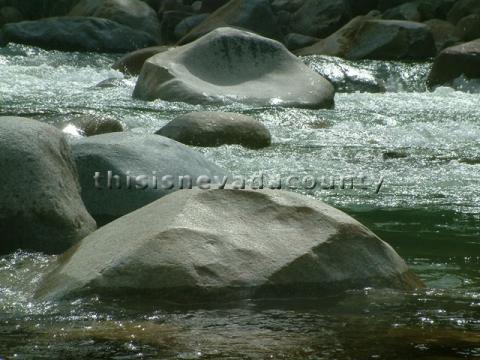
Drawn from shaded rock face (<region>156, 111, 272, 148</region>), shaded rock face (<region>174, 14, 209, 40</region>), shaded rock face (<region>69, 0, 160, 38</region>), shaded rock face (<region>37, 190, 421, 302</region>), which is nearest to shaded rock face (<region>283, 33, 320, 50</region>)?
shaded rock face (<region>174, 14, 209, 40</region>)

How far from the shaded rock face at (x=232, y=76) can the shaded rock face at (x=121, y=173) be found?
19.0 ft

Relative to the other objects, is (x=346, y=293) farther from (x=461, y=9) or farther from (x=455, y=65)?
(x=461, y=9)

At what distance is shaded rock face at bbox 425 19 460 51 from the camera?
19439 mm

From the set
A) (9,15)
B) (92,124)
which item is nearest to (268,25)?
(9,15)

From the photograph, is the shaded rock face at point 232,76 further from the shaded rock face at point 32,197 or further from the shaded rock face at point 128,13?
the shaded rock face at point 128,13

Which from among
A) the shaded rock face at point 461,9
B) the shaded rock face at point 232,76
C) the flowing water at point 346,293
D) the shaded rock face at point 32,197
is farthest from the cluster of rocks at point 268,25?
the shaded rock face at point 32,197

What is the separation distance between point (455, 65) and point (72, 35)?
8549 mm

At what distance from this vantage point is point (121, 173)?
5.39 metres

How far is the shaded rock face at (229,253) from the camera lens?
3727 millimetres

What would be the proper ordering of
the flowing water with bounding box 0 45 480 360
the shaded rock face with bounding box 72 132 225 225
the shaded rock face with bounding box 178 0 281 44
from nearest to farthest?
the flowing water with bounding box 0 45 480 360, the shaded rock face with bounding box 72 132 225 225, the shaded rock face with bounding box 178 0 281 44

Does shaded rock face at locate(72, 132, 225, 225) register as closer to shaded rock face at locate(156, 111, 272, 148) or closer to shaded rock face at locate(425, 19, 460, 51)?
shaded rock face at locate(156, 111, 272, 148)

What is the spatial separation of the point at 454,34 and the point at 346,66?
5.67 meters

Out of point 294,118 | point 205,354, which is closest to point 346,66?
point 294,118

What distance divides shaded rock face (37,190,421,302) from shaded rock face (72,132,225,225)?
1220 millimetres
